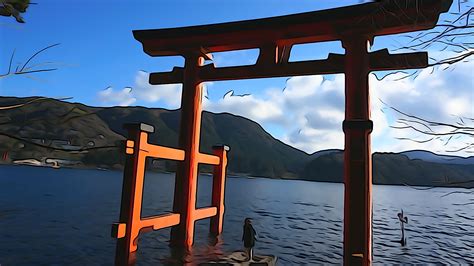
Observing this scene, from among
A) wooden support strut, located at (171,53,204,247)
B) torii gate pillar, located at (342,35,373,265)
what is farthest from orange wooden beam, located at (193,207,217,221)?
torii gate pillar, located at (342,35,373,265)

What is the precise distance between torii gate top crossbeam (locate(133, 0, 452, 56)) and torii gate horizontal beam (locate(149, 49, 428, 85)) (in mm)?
431

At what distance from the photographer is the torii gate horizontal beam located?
5828 mm

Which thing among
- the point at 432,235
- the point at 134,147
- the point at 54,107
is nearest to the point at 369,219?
the point at 134,147

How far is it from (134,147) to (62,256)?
413 centimetres

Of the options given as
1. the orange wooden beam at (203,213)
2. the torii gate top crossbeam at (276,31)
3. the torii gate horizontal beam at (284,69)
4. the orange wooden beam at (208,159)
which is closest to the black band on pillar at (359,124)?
the torii gate horizontal beam at (284,69)

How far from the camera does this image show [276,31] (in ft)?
22.2

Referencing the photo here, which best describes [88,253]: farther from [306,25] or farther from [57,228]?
[306,25]

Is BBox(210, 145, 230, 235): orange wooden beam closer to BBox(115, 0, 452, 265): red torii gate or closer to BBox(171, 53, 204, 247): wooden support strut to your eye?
BBox(115, 0, 452, 265): red torii gate

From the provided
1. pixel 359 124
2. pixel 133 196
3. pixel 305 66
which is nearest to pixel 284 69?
pixel 305 66

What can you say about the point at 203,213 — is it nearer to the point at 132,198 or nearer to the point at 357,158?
the point at 132,198

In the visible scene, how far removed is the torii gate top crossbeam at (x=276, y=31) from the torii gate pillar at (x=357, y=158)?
1.21ft

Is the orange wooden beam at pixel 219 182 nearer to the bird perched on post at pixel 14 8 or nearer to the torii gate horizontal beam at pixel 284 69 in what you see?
the torii gate horizontal beam at pixel 284 69

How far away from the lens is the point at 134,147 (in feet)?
19.5

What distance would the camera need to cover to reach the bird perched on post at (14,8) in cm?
136
